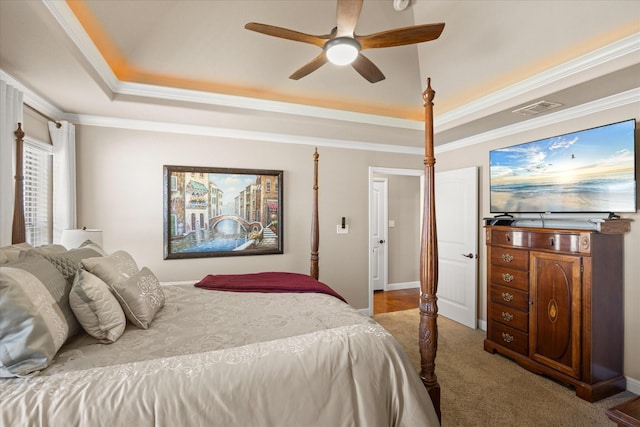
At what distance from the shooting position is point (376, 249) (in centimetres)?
576

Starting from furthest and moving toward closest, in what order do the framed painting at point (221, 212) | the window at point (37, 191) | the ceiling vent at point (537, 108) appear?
the framed painting at point (221, 212) → the ceiling vent at point (537, 108) → the window at point (37, 191)

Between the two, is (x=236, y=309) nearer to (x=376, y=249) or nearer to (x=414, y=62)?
(x=414, y=62)

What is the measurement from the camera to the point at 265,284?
2.56 meters

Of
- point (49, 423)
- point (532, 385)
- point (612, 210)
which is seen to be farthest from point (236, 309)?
point (612, 210)

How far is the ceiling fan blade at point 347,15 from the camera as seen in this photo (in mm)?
1552

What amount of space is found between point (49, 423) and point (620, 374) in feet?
12.8

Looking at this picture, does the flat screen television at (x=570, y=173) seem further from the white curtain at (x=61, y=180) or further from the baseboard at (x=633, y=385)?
the white curtain at (x=61, y=180)

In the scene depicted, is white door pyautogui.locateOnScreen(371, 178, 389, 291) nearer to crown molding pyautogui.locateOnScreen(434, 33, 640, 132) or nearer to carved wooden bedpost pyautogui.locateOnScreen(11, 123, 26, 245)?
crown molding pyautogui.locateOnScreen(434, 33, 640, 132)

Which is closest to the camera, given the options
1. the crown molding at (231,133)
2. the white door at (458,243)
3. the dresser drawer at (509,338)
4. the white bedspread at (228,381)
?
the white bedspread at (228,381)

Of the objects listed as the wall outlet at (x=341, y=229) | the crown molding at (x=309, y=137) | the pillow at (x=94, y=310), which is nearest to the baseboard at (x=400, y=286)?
the wall outlet at (x=341, y=229)

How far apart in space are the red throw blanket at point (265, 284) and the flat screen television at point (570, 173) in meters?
2.38

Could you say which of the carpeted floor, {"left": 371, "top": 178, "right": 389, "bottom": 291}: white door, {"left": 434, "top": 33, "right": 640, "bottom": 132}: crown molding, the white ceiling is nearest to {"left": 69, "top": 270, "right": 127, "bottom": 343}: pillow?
the white ceiling

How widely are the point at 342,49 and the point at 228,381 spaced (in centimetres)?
186

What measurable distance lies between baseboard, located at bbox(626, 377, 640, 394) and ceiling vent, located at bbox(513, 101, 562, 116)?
2.48m
